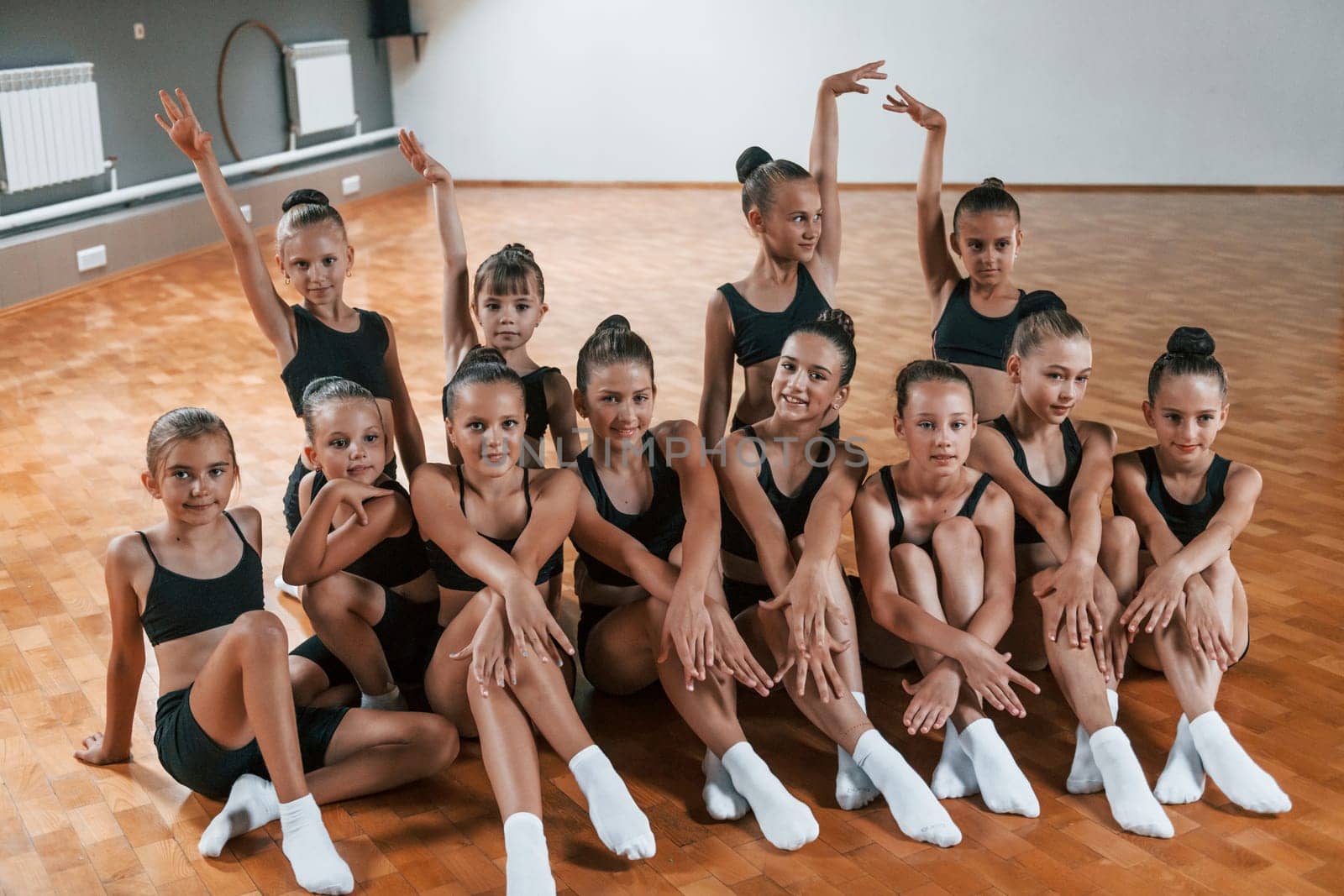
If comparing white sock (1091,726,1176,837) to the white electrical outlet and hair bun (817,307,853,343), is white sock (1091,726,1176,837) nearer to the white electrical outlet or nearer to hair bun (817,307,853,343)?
hair bun (817,307,853,343)

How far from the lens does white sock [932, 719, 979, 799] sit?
7.05 ft

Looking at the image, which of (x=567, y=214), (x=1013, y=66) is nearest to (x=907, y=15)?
(x=1013, y=66)

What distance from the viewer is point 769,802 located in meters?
2.04

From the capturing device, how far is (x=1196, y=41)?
8820mm

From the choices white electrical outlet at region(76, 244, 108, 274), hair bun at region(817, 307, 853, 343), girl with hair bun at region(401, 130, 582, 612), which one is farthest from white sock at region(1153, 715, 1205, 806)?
white electrical outlet at region(76, 244, 108, 274)

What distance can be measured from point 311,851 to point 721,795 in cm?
64

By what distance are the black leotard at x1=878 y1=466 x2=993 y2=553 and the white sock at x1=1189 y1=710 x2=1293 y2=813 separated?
0.51 meters

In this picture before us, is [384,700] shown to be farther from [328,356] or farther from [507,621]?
[328,356]

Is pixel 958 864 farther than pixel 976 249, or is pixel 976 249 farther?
pixel 976 249

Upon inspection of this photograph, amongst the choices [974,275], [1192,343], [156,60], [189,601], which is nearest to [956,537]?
[1192,343]

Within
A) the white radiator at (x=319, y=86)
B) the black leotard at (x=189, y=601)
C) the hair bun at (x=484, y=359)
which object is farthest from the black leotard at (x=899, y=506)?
the white radiator at (x=319, y=86)

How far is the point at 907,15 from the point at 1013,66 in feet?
2.69

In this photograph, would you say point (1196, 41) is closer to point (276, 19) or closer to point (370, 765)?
point (276, 19)

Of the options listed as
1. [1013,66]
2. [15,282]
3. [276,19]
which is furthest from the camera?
[1013,66]
